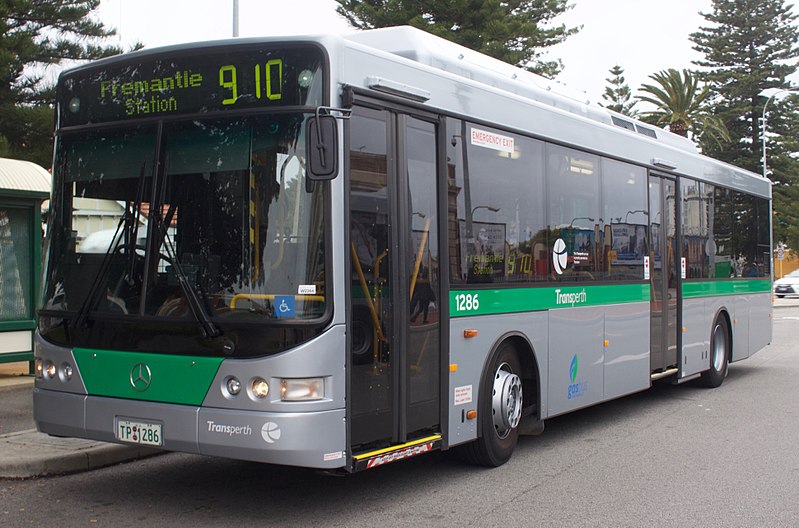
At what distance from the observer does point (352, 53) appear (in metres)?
6.27

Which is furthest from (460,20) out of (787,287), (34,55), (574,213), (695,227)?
(787,287)

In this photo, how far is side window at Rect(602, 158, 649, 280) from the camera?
33.1 feet

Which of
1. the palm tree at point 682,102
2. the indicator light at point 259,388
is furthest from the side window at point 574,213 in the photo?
the palm tree at point 682,102

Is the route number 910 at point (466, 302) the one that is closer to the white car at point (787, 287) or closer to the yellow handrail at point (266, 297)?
the yellow handrail at point (266, 297)

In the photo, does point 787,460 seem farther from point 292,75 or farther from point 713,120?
point 713,120

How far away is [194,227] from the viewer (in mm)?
6160

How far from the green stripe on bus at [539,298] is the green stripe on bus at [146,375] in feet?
Result: 7.00

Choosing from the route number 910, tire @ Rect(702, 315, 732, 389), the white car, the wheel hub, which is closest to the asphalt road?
the wheel hub

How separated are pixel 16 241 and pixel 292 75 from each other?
7.84 metres

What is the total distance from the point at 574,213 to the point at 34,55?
15.5 meters

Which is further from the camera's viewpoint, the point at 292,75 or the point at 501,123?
the point at 501,123

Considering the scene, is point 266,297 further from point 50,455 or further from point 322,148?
point 50,455

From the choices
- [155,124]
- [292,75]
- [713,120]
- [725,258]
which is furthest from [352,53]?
[713,120]

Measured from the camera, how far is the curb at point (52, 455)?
24.6ft
